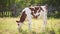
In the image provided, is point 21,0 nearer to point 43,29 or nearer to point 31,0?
point 31,0

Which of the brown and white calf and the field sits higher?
the brown and white calf

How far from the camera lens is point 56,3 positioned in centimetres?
251

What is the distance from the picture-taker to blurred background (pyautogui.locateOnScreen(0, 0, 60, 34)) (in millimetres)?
2441

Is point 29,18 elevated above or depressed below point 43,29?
above

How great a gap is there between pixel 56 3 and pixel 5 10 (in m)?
0.84

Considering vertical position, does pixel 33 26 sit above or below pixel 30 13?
below

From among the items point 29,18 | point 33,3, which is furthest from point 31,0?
point 29,18

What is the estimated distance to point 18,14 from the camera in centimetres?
244

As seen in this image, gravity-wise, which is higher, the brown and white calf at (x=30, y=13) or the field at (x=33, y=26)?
the brown and white calf at (x=30, y=13)

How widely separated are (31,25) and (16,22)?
24 centimetres

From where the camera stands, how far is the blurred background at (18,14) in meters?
2.44

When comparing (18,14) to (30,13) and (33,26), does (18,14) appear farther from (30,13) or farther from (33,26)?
(33,26)

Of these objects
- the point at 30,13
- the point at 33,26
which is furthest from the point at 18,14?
the point at 33,26

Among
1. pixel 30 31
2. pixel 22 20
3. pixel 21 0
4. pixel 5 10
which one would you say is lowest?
pixel 30 31
